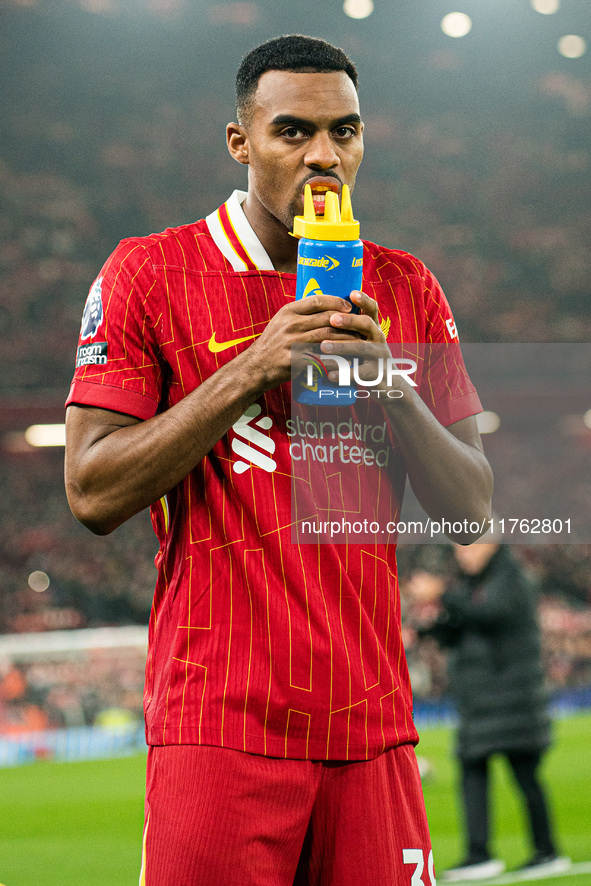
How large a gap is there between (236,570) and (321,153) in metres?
0.56

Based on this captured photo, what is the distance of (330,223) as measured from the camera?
1.17 m

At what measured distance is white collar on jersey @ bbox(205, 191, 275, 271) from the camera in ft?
4.56

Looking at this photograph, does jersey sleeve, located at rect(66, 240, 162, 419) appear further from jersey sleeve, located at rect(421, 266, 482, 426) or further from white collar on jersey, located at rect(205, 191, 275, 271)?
jersey sleeve, located at rect(421, 266, 482, 426)

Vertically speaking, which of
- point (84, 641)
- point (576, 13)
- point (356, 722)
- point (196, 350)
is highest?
point (576, 13)

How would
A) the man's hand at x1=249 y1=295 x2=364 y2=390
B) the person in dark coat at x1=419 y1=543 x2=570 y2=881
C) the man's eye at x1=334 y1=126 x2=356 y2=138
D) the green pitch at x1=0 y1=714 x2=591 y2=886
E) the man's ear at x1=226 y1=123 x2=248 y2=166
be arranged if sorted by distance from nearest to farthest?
1. the man's hand at x1=249 y1=295 x2=364 y2=390
2. the man's eye at x1=334 y1=126 x2=356 y2=138
3. the man's ear at x1=226 y1=123 x2=248 y2=166
4. the person in dark coat at x1=419 y1=543 x2=570 y2=881
5. the green pitch at x1=0 y1=714 x2=591 y2=886

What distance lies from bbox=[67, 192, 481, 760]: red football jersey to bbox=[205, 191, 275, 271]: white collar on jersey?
0.01 meters

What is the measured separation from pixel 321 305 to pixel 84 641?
764cm

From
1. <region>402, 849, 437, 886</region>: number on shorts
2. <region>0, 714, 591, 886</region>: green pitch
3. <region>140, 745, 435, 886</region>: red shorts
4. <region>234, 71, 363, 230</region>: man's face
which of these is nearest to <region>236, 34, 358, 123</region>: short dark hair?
<region>234, 71, 363, 230</region>: man's face

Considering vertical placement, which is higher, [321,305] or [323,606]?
[321,305]

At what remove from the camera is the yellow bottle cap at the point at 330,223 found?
1163 millimetres

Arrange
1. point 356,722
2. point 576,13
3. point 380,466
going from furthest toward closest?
point 576,13
point 380,466
point 356,722

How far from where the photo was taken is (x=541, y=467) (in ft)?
51.6

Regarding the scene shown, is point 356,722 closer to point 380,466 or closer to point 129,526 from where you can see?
point 380,466

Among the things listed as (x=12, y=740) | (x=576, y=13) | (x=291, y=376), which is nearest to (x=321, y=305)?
(x=291, y=376)
